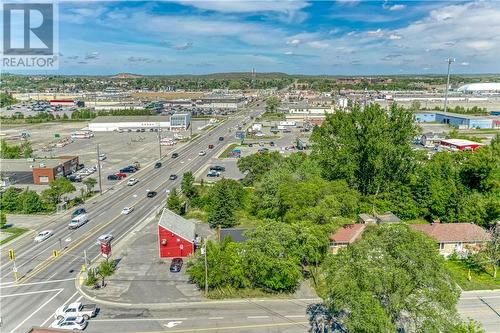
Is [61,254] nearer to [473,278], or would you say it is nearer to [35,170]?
[35,170]

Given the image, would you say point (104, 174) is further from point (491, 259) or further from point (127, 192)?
Result: point (491, 259)

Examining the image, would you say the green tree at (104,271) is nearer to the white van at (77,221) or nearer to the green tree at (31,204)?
the white van at (77,221)

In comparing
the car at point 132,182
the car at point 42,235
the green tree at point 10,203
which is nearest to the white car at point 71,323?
the car at point 42,235

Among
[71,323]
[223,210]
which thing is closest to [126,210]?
[223,210]

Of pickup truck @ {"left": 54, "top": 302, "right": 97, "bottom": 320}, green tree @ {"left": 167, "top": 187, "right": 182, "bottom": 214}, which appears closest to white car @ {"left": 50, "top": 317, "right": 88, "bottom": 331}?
pickup truck @ {"left": 54, "top": 302, "right": 97, "bottom": 320}

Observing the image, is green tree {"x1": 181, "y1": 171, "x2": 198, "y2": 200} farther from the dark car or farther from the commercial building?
the commercial building
